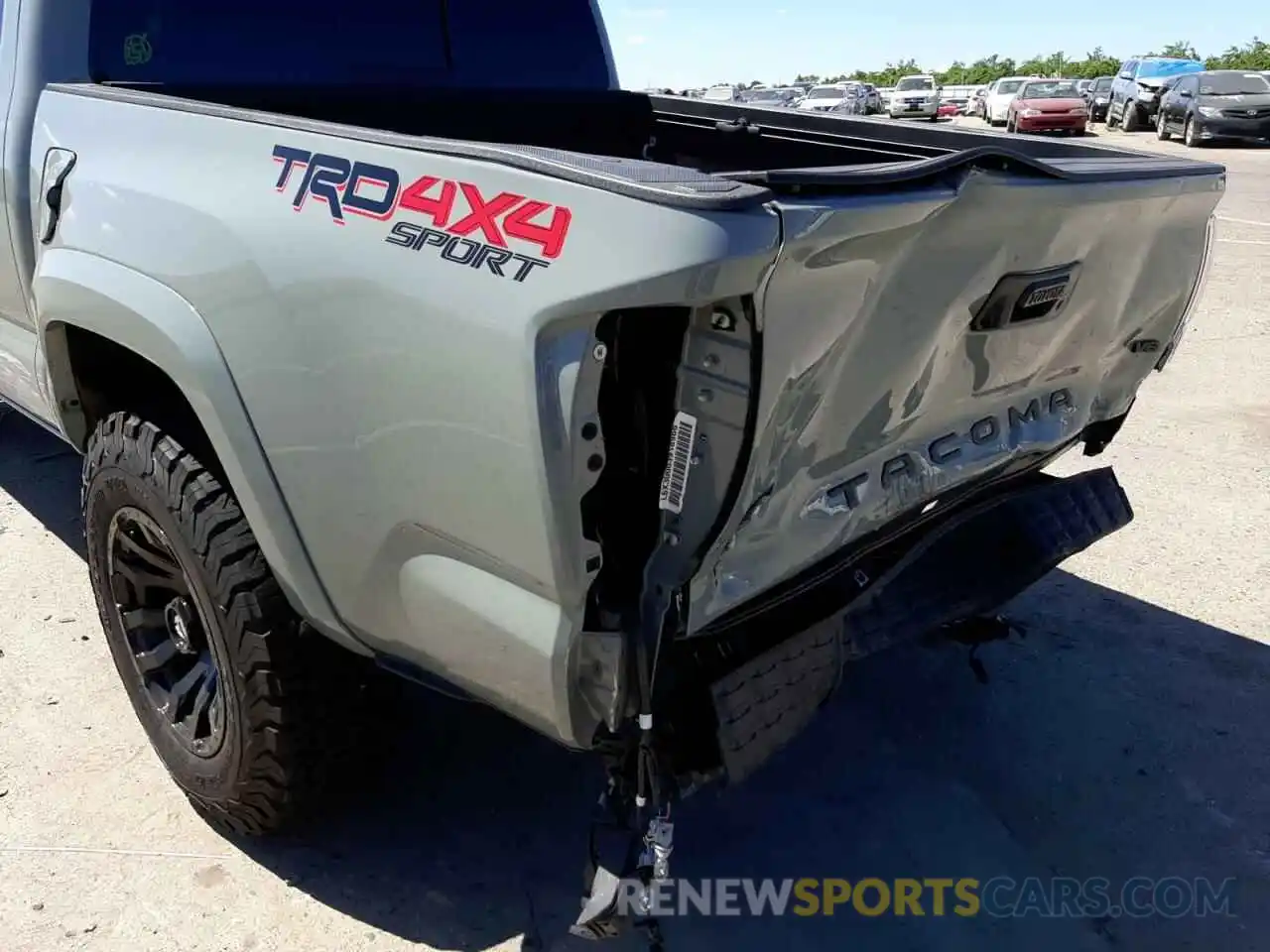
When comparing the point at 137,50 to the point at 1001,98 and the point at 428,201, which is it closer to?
the point at 428,201

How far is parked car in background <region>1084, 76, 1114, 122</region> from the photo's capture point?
33.2m

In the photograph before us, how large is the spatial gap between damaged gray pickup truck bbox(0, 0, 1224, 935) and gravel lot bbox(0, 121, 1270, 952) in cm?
25

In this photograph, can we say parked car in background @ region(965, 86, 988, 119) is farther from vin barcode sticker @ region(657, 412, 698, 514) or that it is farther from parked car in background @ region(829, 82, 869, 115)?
vin barcode sticker @ region(657, 412, 698, 514)

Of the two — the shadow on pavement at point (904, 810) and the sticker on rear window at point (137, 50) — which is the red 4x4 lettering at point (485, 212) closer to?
the shadow on pavement at point (904, 810)

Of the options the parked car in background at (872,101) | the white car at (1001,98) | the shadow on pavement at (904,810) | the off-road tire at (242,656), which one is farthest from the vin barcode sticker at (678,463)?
the parked car in background at (872,101)

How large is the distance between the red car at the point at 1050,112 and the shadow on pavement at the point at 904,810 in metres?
27.9

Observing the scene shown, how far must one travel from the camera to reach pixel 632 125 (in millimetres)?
4105

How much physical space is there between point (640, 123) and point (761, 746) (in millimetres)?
2700

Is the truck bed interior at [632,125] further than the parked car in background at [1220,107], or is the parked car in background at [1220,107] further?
the parked car in background at [1220,107]

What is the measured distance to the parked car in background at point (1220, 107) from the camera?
22.3m

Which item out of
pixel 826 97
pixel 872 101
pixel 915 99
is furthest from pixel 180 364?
pixel 872 101

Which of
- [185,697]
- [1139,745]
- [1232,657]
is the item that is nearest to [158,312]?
[185,697]

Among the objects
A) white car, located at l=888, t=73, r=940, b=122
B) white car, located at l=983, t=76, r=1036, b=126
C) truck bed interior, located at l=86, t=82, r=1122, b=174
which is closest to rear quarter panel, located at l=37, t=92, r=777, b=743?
truck bed interior, located at l=86, t=82, r=1122, b=174

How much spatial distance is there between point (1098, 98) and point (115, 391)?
1410 inches
